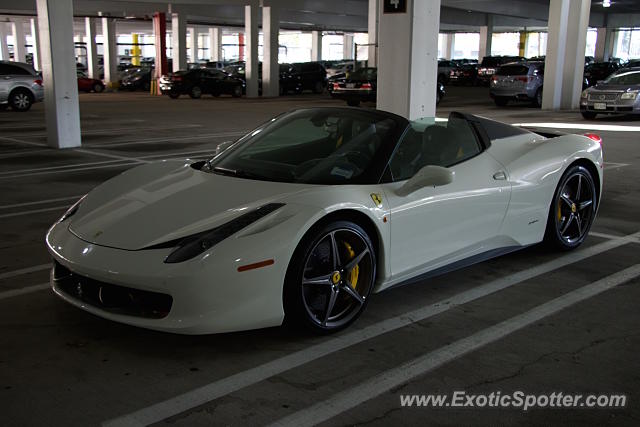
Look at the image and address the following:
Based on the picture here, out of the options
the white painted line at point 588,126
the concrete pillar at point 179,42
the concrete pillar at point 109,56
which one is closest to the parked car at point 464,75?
the concrete pillar at point 179,42

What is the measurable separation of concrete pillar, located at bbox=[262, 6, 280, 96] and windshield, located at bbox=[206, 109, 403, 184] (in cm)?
2744

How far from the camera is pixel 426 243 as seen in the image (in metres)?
4.27

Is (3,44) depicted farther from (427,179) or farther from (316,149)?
(427,179)

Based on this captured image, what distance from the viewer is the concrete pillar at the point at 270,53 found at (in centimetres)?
3159

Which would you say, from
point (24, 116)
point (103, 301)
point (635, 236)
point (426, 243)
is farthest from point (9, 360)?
point (24, 116)

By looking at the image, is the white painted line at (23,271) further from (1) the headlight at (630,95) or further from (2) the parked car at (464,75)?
(2) the parked car at (464,75)

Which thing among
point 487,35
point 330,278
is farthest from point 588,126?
point 487,35

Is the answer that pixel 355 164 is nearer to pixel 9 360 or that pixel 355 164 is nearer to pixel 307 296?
pixel 307 296

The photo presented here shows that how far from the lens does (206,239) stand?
3.48 meters

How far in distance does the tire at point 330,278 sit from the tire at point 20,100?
19.3 m

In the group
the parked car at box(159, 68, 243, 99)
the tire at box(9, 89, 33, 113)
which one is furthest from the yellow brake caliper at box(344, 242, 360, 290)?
the parked car at box(159, 68, 243, 99)

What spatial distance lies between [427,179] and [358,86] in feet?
63.1

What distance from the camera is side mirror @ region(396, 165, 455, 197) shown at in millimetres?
3997

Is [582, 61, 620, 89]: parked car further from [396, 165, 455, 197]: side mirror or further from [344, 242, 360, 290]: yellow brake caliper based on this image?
[344, 242, 360, 290]: yellow brake caliper
